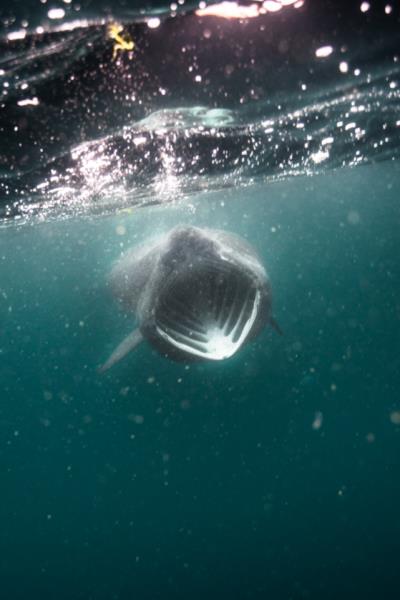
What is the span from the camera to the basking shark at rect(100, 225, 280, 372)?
7.39m

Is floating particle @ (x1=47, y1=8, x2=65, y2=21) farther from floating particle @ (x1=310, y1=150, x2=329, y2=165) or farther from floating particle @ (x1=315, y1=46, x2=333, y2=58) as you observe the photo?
floating particle @ (x1=310, y1=150, x2=329, y2=165)

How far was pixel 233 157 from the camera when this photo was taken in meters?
14.9

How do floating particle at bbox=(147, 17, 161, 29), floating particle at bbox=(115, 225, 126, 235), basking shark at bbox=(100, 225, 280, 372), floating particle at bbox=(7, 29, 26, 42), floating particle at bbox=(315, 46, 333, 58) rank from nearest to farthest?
floating particle at bbox=(7, 29, 26, 42), floating particle at bbox=(147, 17, 161, 29), floating particle at bbox=(315, 46, 333, 58), basking shark at bbox=(100, 225, 280, 372), floating particle at bbox=(115, 225, 126, 235)

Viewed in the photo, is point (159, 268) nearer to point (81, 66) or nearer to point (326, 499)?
point (81, 66)

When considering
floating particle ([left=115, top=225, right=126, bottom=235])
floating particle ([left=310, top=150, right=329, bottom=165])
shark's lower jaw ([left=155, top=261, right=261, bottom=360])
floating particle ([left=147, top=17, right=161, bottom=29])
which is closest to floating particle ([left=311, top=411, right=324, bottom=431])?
floating particle ([left=115, top=225, right=126, bottom=235])

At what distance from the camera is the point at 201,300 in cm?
816

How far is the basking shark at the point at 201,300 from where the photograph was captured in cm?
739

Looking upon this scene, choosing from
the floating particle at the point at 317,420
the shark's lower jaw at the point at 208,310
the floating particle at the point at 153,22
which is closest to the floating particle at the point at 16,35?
the floating particle at the point at 153,22

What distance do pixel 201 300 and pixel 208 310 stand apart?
0.25 meters

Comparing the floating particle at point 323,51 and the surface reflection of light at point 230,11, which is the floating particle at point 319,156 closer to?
the floating particle at point 323,51

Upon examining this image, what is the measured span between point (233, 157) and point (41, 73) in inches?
366

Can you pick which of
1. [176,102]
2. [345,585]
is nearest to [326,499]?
[345,585]

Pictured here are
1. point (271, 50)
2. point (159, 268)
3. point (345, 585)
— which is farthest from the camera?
point (345, 585)

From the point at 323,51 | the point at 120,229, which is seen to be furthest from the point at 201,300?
the point at 120,229
